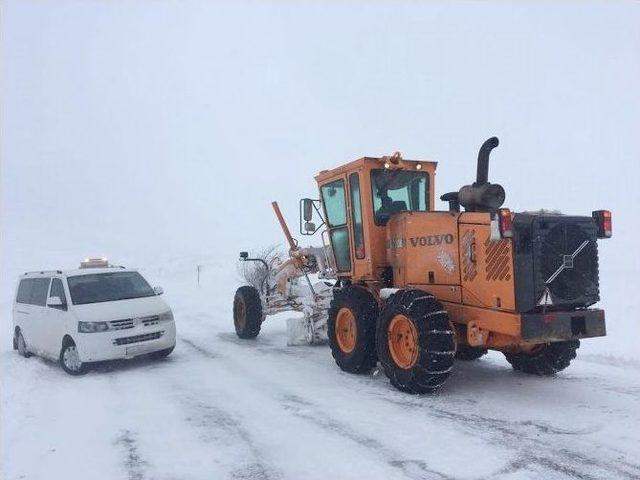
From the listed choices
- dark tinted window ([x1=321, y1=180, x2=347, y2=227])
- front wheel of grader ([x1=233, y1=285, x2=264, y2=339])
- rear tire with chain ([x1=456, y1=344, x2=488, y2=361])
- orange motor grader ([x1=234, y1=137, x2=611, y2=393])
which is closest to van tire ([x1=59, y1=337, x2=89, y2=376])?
front wheel of grader ([x1=233, y1=285, x2=264, y2=339])

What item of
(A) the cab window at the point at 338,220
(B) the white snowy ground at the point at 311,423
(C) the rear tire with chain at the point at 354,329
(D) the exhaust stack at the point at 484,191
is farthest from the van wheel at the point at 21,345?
(D) the exhaust stack at the point at 484,191

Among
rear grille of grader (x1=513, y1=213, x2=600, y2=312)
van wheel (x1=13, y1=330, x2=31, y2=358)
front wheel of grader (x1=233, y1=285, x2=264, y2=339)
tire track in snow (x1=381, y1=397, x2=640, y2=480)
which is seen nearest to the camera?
tire track in snow (x1=381, y1=397, x2=640, y2=480)

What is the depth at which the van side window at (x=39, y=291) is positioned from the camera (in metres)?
9.59

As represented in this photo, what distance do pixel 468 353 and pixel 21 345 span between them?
798cm

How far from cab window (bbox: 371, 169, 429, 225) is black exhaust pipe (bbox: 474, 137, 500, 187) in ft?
5.35

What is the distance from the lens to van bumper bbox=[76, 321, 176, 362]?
8.34 m

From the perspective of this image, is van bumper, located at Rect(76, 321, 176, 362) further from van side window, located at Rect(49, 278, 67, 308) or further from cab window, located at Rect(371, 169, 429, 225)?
cab window, located at Rect(371, 169, 429, 225)

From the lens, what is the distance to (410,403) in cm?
622

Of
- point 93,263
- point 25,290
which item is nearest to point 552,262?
point 93,263

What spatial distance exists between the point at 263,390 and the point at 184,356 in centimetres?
315

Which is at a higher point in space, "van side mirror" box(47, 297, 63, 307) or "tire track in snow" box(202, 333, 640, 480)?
"van side mirror" box(47, 297, 63, 307)

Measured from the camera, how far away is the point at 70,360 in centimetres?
860

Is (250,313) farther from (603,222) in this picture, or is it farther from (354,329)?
(603,222)

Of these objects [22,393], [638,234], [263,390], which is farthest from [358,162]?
[638,234]
